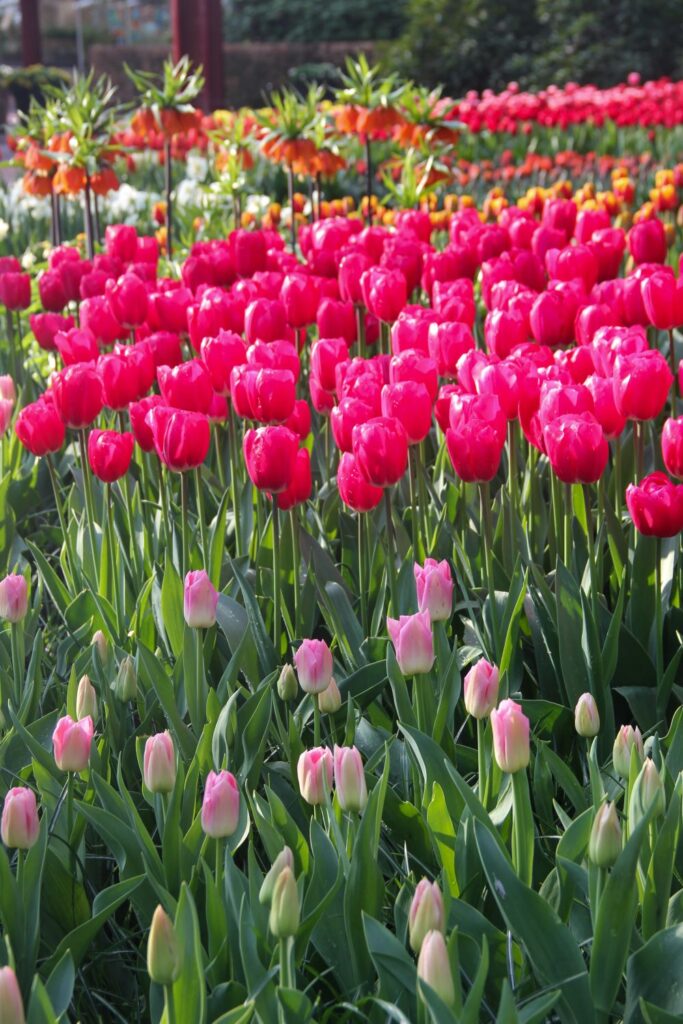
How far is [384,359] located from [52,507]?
1.00 m

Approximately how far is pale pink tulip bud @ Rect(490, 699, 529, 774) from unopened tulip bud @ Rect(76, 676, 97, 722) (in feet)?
1.75

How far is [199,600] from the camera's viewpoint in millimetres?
1790

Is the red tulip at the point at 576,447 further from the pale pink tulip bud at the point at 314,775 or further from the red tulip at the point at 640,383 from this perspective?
the pale pink tulip bud at the point at 314,775

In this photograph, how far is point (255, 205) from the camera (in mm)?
6695

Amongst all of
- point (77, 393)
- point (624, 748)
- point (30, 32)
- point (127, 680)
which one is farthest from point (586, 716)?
point (30, 32)

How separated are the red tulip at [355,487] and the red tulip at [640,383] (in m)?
0.43

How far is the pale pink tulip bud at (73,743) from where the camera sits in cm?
154

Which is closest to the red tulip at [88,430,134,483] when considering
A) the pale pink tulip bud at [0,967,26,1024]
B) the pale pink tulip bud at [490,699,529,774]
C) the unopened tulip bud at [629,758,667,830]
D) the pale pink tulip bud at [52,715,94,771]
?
the pale pink tulip bud at [52,715,94,771]

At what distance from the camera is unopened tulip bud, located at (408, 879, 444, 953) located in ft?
3.98

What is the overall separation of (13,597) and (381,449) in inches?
23.1

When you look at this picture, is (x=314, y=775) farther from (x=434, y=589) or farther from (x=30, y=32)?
(x=30, y=32)

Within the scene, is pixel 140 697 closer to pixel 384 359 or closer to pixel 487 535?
pixel 487 535

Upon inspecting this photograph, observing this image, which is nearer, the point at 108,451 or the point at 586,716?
the point at 586,716

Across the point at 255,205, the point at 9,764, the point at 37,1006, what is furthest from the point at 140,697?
the point at 255,205
